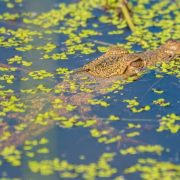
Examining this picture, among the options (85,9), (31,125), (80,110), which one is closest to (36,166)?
(31,125)

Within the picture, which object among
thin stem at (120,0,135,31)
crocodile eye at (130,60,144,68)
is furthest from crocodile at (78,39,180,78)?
thin stem at (120,0,135,31)

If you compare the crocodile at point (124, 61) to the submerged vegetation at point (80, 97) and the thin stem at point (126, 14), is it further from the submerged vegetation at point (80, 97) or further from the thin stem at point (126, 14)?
the thin stem at point (126, 14)

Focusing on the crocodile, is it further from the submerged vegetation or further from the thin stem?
the thin stem

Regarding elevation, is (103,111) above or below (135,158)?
above

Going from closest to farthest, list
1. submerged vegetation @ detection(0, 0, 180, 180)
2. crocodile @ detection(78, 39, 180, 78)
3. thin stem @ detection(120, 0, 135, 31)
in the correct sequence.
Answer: submerged vegetation @ detection(0, 0, 180, 180)
crocodile @ detection(78, 39, 180, 78)
thin stem @ detection(120, 0, 135, 31)

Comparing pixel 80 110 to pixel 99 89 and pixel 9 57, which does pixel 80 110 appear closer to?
pixel 99 89

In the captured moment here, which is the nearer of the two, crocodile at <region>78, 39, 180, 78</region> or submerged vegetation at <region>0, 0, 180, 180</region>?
submerged vegetation at <region>0, 0, 180, 180</region>
